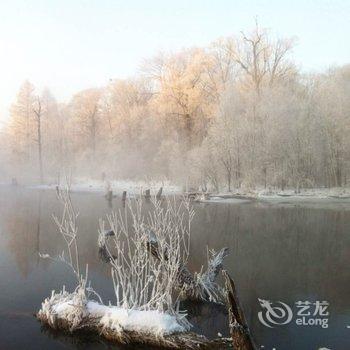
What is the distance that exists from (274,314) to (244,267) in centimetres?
316

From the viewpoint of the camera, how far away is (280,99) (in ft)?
105

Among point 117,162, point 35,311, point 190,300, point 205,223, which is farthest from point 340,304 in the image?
point 117,162

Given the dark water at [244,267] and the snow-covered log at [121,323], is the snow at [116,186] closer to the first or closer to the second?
the dark water at [244,267]

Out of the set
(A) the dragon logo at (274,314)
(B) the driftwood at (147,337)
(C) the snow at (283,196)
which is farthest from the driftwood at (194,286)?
(C) the snow at (283,196)

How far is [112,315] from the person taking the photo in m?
7.61

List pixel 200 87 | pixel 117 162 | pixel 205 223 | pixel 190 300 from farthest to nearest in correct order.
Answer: pixel 117 162 < pixel 200 87 < pixel 205 223 < pixel 190 300

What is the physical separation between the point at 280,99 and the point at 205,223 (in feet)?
54.9

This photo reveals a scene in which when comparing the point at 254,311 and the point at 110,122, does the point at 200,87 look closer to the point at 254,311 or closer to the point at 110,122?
the point at 110,122

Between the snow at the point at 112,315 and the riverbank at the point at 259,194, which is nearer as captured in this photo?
the snow at the point at 112,315

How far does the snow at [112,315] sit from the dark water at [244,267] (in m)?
0.34

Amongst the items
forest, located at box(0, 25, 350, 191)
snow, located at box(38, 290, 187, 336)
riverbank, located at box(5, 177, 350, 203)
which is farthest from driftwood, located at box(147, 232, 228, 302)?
forest, located at box(0, 25, 350, 191)

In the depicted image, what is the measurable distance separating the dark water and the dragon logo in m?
0.11

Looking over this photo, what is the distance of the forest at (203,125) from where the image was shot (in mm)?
31062

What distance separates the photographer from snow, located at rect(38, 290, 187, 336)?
730 cm
